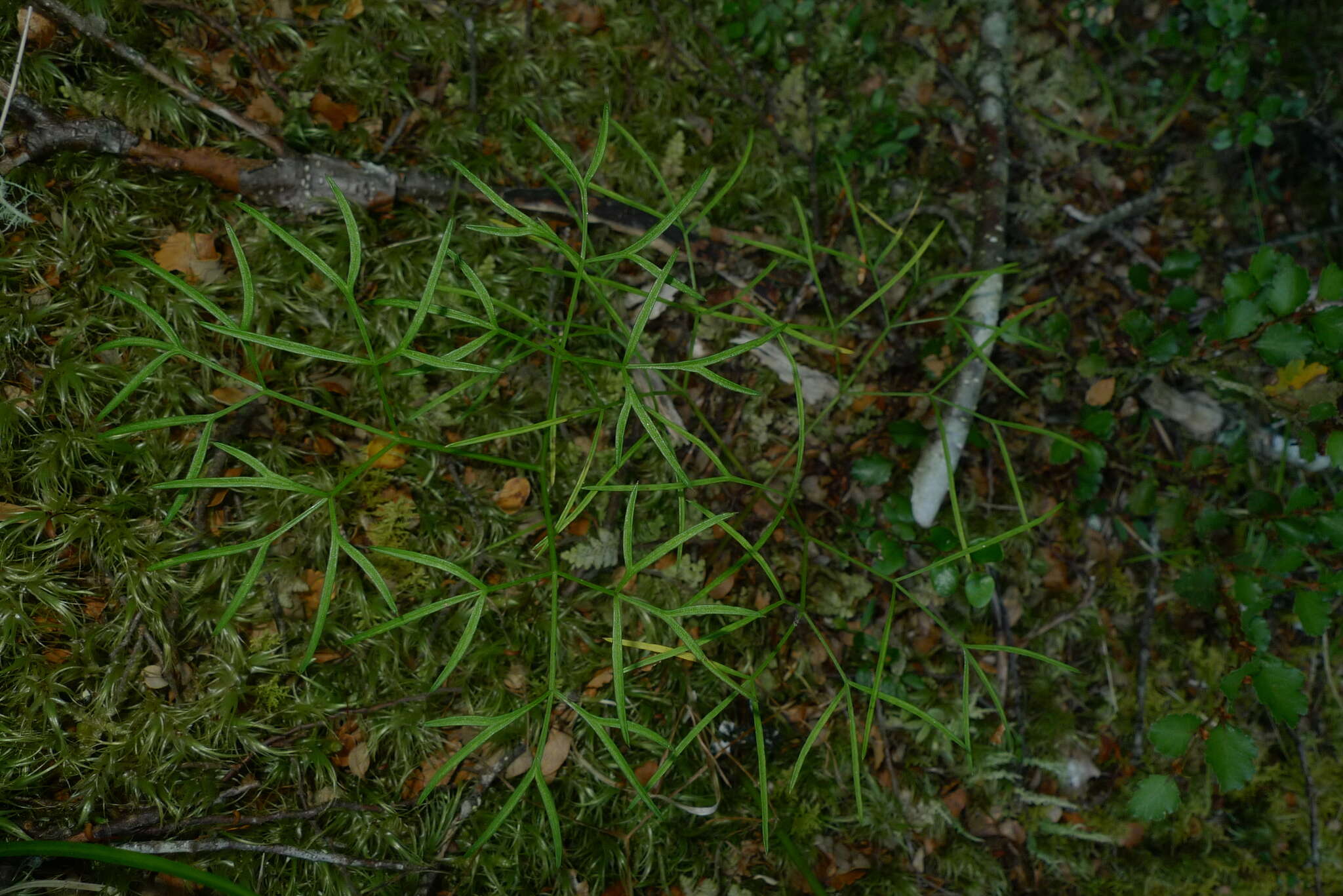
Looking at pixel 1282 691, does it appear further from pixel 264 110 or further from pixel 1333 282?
pixel 264 110

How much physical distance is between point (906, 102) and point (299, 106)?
2.15 meters

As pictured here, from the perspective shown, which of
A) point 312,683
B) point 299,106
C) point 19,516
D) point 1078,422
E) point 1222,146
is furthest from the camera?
point 1222,146

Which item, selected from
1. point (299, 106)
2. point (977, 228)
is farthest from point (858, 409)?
point (299, 106)

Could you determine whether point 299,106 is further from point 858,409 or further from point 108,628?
point 858,409

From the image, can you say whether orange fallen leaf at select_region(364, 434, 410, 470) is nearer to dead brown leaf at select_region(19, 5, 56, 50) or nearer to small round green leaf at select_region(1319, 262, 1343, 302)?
dead brown leaf at select_region(19, 5, 56, 50)

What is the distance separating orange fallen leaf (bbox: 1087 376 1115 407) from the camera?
2.60 m

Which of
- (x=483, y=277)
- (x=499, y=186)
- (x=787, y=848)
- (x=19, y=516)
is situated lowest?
(x=787, y=848)

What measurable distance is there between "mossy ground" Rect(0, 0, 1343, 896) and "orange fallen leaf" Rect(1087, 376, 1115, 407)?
45mm

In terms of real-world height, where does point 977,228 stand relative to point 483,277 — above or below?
above

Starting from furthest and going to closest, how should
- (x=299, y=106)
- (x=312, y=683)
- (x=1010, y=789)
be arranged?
(x=1010, y=789)
(x=299, y=106)
(x=312, y=683)

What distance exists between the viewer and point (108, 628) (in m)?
1.82

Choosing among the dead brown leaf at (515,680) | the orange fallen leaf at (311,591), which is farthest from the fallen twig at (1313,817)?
the orange fallen leaf at (311,591)

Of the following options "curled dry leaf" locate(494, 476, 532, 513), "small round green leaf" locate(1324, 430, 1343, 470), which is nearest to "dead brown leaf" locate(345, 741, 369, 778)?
"curled dry leaf" locate(494, 476, 532, 513)

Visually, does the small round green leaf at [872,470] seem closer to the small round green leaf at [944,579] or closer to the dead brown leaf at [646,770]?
the small round green leaf at [944,579]
